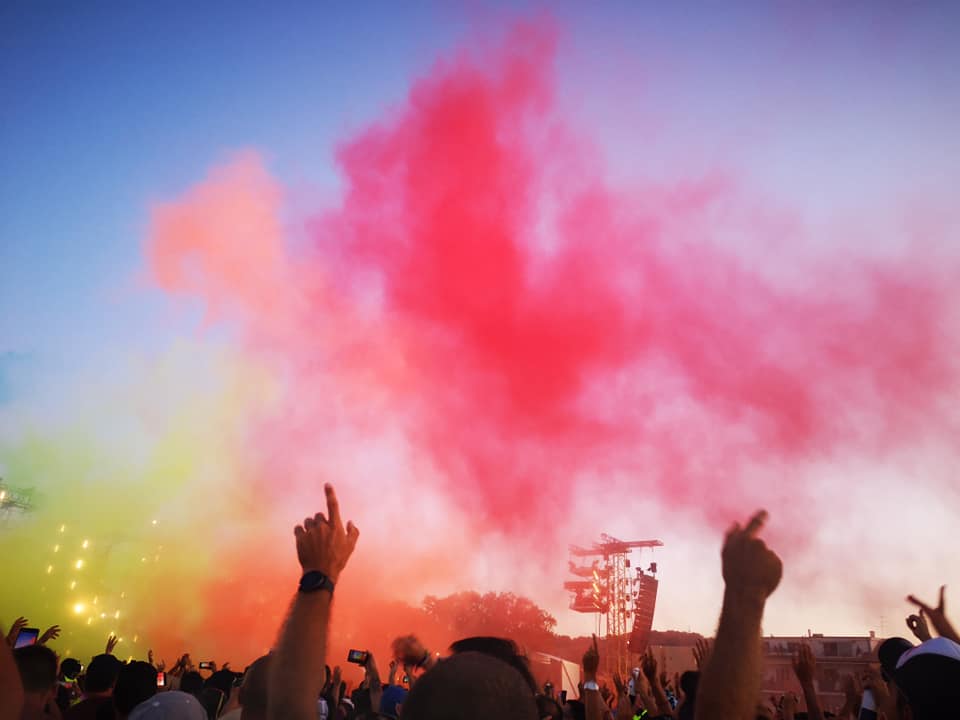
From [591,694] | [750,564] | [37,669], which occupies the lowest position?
[37,669]

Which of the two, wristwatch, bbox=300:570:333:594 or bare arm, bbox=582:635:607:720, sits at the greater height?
wristwatch, bbox=300:570:333:594

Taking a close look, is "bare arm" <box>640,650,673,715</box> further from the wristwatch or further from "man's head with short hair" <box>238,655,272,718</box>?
the wristwatch

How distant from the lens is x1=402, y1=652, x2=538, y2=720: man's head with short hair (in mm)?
1755

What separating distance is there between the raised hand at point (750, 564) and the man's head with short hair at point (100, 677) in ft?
17.9

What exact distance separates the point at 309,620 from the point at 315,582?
0.66 feet

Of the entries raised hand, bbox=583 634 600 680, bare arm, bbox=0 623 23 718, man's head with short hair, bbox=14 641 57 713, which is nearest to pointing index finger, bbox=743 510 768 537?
bare arm, bbox=0 623 23 718

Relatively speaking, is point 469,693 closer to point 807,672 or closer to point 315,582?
point 315,582

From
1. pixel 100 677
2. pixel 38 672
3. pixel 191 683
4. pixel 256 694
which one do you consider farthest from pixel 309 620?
pixel 191 683

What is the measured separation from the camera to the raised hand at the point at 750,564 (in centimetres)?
225

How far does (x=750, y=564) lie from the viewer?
229 centimetres

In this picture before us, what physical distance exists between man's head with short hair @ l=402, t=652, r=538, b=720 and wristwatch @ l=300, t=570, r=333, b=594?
1.08 meters

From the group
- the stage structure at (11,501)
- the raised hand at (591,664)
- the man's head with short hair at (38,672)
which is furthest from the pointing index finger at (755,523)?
the stage structure at (11,501)

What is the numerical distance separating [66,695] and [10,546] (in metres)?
64.5

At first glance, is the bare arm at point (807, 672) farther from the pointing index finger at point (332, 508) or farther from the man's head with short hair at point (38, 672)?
the man's head with short hair at point (38, 672)
